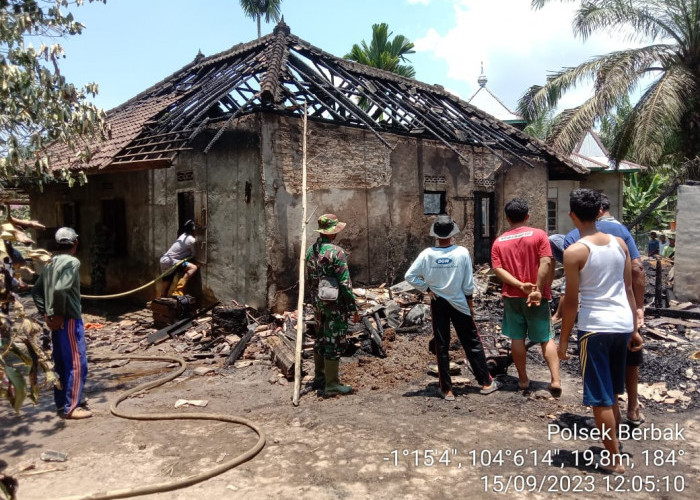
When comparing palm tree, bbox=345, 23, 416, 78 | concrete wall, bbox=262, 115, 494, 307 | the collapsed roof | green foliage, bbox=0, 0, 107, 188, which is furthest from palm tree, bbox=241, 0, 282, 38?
green foliage, bbox=0, 0, 107, 188

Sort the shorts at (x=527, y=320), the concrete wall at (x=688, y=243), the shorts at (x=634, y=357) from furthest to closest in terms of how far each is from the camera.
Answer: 1. the concrete wall at (x=688, y=243)
2. the shorts at (x=527, y=320)
3. the shorts at (x=634, y=357)

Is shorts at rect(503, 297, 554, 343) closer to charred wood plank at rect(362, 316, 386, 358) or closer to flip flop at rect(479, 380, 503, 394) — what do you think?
flip flop at rect(479, 380, 503, 394)

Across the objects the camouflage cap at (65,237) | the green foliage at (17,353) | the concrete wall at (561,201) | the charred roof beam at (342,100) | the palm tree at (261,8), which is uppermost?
the palm tree at (261,8)

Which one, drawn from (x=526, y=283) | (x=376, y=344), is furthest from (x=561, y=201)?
(x=526, y=283)

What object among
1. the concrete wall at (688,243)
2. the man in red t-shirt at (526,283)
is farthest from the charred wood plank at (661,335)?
the man in red t-shirt at (526,283)

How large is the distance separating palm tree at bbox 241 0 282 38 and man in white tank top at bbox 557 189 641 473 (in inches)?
1289

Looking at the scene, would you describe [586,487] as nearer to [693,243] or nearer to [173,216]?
[693,243]

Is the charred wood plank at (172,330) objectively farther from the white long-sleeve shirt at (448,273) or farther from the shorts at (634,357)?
the shorts at (634,357)

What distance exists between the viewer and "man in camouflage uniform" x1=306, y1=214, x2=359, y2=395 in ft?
17.0

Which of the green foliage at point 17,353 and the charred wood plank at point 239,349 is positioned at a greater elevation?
the green foliage at point 17,353

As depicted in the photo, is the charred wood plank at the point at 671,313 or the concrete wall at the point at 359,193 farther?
the concrete wall at the point at 359,193

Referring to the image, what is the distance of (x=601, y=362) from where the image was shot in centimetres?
334

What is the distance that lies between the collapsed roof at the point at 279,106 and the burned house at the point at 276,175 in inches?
1.9

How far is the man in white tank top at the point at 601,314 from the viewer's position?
11.0ft
